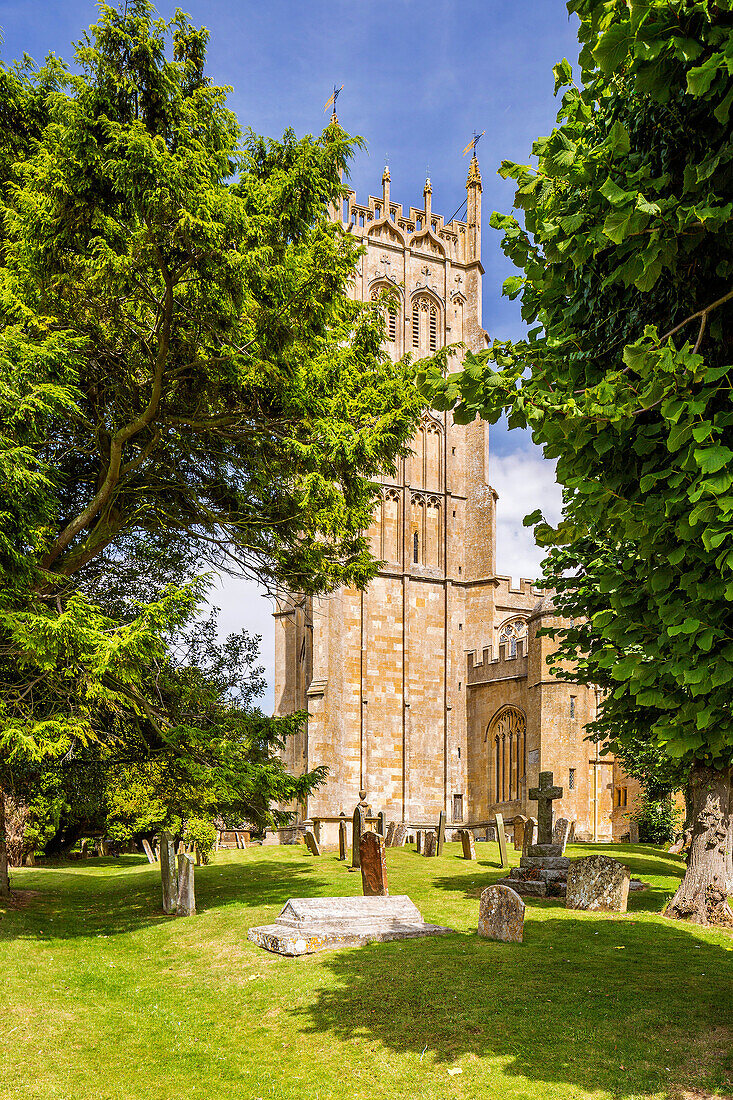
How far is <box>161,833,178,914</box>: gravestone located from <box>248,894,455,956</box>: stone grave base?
3261 millimetres

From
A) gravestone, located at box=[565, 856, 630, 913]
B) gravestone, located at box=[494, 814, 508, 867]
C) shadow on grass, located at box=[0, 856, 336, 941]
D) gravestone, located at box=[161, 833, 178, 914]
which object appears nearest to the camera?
gravestone, located at box=[565, 856, 630, 913]

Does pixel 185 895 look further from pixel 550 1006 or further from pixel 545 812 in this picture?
pixel 550 1006

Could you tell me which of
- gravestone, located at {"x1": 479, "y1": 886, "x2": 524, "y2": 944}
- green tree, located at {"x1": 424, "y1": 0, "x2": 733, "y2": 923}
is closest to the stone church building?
gravestone, located at {"x1": 479, "y1": 886, "x2": 524, "y2": 944}

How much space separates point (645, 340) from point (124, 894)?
17.2 metres

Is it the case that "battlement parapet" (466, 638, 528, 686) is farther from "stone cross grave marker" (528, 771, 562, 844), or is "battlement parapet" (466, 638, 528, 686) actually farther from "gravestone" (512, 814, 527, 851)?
"stone cross grave marker" (528, 771, 562, 844)

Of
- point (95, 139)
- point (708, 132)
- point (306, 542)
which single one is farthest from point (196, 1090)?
point (95, 139)

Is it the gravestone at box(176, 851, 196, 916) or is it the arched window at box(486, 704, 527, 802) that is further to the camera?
the arched window at box(486, 704, 527, 802)

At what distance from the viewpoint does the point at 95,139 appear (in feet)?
38.1

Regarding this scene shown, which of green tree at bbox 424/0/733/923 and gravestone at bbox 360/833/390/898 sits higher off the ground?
green tree at bbox 424/0/733/923

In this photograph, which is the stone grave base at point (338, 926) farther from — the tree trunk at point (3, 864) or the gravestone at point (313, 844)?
the gravestone at point (313, 844)

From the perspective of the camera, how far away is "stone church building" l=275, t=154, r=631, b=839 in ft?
106

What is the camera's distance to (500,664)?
125 ft

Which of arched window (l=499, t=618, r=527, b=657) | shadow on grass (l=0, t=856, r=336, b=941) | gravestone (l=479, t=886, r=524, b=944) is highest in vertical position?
arched window (l=499, t=618, r=527, b=657)

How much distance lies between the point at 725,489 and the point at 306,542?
10.9 meters
